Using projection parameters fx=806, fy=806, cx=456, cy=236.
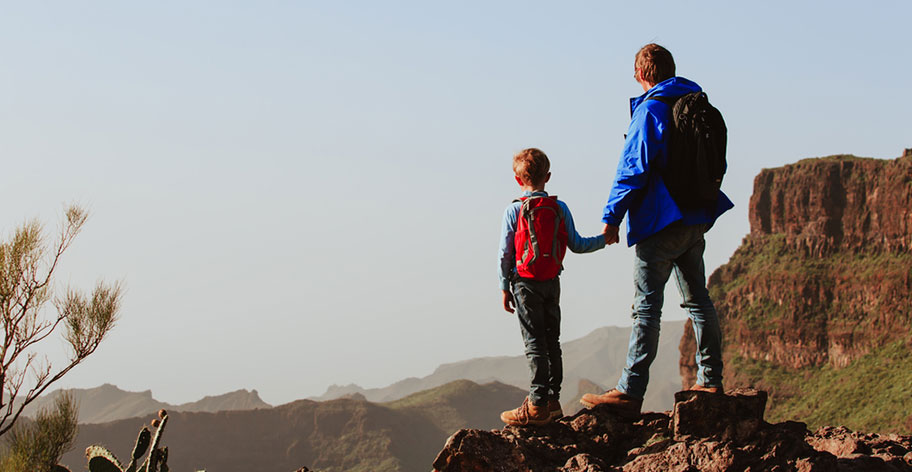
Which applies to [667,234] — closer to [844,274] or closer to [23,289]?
[23,289]

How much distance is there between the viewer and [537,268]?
19.7ft

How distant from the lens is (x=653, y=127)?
225 inches

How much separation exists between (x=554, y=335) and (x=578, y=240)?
753mm

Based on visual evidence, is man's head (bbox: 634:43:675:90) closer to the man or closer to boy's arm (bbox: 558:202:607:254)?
the man

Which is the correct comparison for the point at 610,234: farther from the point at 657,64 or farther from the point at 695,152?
the point at 657,64

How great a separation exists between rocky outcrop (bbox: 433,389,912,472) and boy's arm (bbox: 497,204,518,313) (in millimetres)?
1025

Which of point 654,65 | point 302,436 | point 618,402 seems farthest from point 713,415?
point 302,436

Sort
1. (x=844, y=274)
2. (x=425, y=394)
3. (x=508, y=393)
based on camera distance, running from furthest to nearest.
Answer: (x=508, y=393) → (x=425, y=394) → (x=844, y=274)

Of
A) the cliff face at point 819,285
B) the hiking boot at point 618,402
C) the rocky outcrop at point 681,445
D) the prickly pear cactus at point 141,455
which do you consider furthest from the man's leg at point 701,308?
the cliff face at point 819,285

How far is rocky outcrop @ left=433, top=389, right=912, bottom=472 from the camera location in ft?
16.6

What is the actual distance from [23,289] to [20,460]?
7036 mm

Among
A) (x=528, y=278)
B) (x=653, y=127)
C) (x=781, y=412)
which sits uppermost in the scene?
(x=653, y=127)

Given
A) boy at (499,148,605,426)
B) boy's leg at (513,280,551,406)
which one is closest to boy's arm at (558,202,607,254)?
boy at (499,148,605,426)

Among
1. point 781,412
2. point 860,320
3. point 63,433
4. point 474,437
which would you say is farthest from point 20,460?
point 860,320
